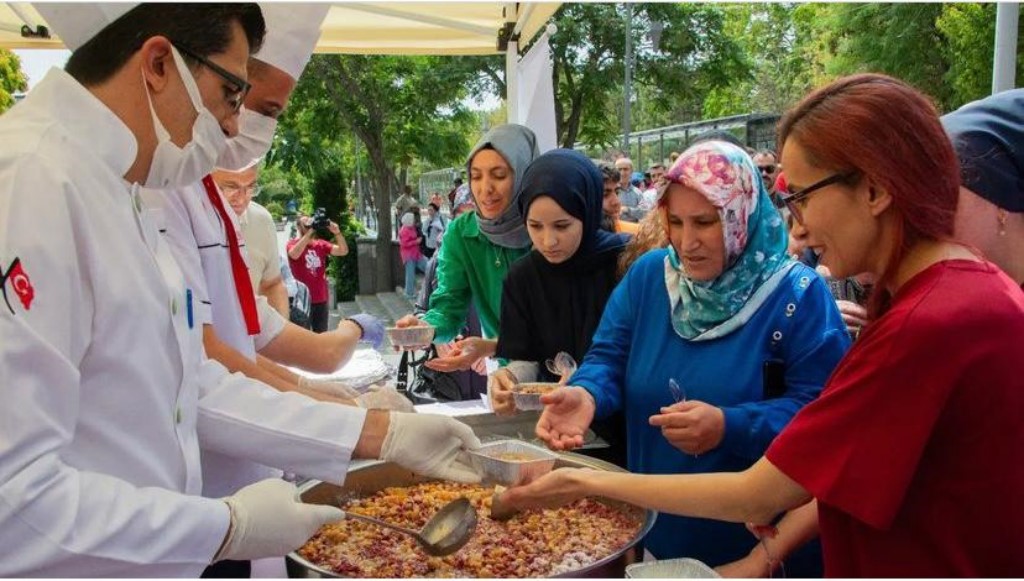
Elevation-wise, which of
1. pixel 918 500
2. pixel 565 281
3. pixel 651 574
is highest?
pixel 565 281

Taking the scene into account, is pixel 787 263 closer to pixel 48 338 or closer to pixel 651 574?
pixel 651 574

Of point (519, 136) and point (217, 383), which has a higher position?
point (519, 136)

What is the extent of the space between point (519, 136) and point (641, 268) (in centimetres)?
136

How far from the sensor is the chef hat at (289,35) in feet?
6.22

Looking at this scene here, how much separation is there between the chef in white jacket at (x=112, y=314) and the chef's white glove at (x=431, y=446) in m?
0.27

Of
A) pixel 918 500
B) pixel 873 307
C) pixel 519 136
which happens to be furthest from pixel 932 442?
pixel 519 136

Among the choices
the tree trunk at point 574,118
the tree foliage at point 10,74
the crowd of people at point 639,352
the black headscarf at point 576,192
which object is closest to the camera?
the crowd of people at point 639,352

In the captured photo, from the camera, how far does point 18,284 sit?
3.10 ft

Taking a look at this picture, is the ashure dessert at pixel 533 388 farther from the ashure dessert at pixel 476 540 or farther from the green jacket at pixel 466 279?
the green jacket at pixel 466 279

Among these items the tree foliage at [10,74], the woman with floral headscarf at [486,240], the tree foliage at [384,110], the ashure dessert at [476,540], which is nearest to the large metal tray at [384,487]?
the ashure dessert at [476,540]

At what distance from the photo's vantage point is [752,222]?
1895mm

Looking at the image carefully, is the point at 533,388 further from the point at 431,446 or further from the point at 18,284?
the point at 18,284

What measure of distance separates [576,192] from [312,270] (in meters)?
5.30

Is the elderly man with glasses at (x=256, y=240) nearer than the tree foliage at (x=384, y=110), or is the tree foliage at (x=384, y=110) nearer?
the elderly man with glasses at (x=256, y=240)
